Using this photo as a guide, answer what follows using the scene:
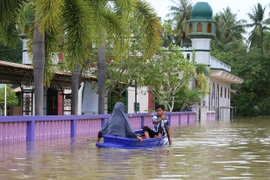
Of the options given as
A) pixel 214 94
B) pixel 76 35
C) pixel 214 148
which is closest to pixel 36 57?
pixel 76 35

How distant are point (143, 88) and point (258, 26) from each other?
37.2 metres

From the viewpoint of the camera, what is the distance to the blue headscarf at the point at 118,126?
18.7 meters

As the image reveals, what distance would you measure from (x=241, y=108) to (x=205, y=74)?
26868mm

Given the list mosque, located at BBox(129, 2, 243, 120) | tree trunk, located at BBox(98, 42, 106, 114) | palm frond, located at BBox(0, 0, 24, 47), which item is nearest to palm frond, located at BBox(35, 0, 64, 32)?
palm frond, located at BBox(0, 0, 24, 47)

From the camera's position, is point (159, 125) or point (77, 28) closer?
point (159, 125)

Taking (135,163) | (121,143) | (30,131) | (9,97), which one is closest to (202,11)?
(9,97)

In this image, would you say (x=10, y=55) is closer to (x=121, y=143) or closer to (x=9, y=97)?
(x=9, y=97)

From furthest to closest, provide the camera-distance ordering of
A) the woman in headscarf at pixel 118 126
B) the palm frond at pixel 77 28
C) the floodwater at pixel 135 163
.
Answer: the palm frond at pixel 77 28
the woman in headscarf at pixel 118 126
the floodwater at pixel 135 163

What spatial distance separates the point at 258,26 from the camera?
83.3 metres

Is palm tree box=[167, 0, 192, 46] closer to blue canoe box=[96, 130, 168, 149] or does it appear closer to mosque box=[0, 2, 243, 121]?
mosque box=[0, 2, 243, 121]

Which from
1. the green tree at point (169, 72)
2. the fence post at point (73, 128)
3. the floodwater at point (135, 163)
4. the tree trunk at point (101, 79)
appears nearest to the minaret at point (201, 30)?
the green tree at point (169, 72)

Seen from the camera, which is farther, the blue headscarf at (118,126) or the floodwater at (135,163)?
the blue headscarf at (118,126)

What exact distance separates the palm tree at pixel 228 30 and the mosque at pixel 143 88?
49.0 ft

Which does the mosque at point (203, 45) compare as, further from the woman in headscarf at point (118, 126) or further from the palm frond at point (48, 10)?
the woman in headscarf at point (118, 126)
